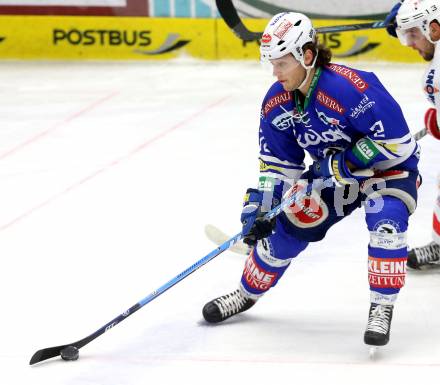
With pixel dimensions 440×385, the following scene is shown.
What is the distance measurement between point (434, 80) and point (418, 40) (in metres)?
0.19

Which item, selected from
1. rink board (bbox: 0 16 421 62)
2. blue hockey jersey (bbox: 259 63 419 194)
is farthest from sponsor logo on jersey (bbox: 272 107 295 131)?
rink board (bbox: 0 16 421 62)

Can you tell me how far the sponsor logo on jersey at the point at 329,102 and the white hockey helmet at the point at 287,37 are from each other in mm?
99

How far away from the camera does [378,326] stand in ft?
9.84

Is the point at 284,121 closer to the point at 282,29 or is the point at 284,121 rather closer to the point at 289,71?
the point at 289,71

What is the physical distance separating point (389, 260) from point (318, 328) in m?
0.44

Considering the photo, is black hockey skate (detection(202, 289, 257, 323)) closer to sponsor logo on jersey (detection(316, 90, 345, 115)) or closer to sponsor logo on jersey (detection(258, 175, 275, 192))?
sponsor logo on jersey (detection(258, 175, 275, 192))

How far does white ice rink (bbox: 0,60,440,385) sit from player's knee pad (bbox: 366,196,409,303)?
0.81 feet

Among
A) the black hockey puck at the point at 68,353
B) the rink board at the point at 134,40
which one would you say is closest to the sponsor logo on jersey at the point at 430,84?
the black hockey puck at the point at 68,353

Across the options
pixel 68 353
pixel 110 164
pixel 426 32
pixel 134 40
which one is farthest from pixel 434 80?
pixel 134 40

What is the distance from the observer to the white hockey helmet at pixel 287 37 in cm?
293

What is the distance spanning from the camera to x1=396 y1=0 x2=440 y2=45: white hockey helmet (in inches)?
136

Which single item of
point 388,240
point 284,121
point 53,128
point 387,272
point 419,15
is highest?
point 419,15

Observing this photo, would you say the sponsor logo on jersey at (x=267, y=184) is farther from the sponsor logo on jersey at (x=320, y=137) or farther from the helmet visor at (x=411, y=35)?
the helmet visor at (x=411, y=35)

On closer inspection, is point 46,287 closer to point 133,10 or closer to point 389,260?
point 389,260
